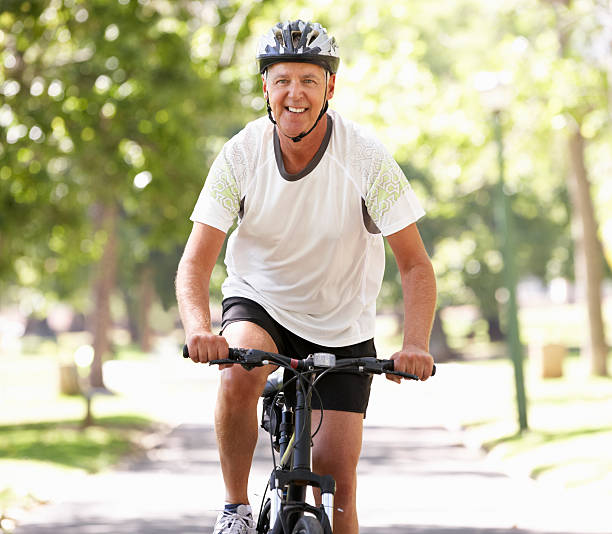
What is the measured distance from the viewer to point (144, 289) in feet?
161

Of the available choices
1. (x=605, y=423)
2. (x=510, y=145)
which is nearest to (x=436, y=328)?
(x=510, y=145)

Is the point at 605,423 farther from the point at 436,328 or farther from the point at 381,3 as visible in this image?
the point at 436,328

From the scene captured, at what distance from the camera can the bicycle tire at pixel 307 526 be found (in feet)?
12.4

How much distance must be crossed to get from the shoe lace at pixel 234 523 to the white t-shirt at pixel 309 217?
714 mm

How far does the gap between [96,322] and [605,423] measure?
1078cm

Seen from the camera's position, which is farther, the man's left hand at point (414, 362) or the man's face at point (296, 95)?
the man's face at point (296, 95)

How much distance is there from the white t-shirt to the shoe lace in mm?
714

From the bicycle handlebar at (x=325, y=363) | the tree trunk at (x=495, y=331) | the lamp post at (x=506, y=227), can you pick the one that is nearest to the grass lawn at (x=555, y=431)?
the lamp post at (x=506, y=227)

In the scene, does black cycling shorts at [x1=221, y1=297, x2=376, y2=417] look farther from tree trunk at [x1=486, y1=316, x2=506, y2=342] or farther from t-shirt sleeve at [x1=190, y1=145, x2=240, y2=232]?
tree trunk at [x1=486, y1=316, x2=506, y2=342]

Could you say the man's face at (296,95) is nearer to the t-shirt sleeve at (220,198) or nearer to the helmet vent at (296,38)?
the helmet vent at (296,38)

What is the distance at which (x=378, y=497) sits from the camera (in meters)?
11.4

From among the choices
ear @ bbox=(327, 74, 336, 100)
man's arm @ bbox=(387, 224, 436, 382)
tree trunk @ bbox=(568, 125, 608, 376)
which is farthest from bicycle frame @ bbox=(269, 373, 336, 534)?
tree trunk @ bbox=(568, 125, 608, 376)

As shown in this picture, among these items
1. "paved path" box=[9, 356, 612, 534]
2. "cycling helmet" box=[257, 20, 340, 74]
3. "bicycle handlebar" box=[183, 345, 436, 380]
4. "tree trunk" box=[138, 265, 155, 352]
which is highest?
"tree trunk" box=[138, 265, 155, 352]

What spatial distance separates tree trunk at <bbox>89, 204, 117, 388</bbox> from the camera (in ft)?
78.9
